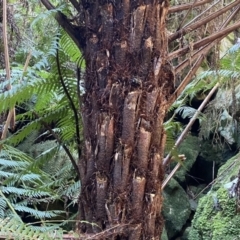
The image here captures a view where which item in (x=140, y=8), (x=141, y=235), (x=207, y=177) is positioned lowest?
(x=207, y=177)

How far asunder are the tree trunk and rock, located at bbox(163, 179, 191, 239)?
2440mm

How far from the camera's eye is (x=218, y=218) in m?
2.15

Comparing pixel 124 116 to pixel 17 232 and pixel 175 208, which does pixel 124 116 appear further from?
pixel 175 208

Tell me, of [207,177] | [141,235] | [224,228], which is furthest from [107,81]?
[207,177]

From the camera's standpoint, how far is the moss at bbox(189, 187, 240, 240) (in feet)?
6.76

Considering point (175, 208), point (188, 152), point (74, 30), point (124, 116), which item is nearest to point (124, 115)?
point (124, 116)

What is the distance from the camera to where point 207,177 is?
359 centimetres

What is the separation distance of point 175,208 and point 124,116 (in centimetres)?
258

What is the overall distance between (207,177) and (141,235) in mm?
3017

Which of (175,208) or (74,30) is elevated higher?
(74,30)

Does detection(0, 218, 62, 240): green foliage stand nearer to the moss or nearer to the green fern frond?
the green fern frond

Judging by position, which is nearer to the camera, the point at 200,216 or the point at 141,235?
the point at 141,235

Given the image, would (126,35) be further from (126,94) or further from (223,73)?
(223,73)

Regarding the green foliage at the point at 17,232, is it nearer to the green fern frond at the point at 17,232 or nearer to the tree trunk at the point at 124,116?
the green fern frond at the point at 17,232
